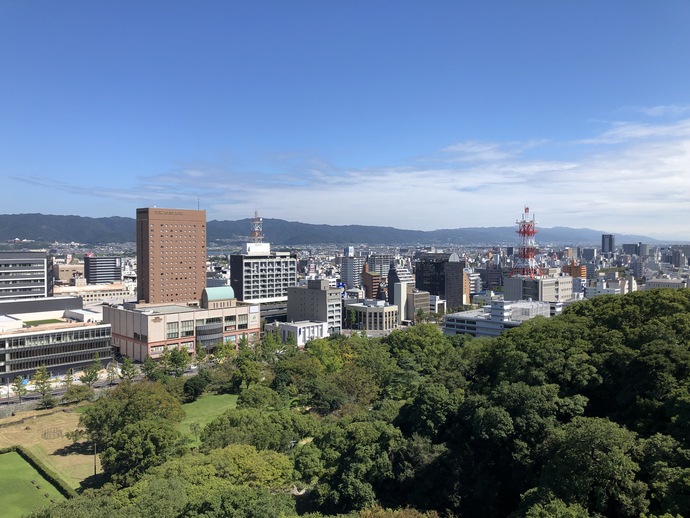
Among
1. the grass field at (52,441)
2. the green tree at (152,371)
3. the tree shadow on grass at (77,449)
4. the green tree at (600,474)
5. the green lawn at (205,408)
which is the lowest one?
the tree shadow on grass at (77,449)

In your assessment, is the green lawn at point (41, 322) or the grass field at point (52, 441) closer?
the grass field at point (52, 441)

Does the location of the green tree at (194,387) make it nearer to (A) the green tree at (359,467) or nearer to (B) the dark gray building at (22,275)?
(A) the green tree at (359,467)

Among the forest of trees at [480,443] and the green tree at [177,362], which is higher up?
the forest of trees at [480,443]

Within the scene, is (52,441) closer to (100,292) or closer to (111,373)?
(111,373)

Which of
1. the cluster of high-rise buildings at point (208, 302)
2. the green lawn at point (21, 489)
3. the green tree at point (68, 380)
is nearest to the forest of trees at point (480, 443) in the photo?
the green lawn at point (21, 489)

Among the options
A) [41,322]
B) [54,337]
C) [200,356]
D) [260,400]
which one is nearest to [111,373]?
[54,337]

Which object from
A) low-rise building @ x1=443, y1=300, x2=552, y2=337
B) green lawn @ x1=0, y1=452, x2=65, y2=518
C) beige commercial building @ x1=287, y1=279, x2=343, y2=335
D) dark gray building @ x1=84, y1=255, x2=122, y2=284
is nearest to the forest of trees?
green lawn @ x1=0, y1=452, x2=65, y2=518
